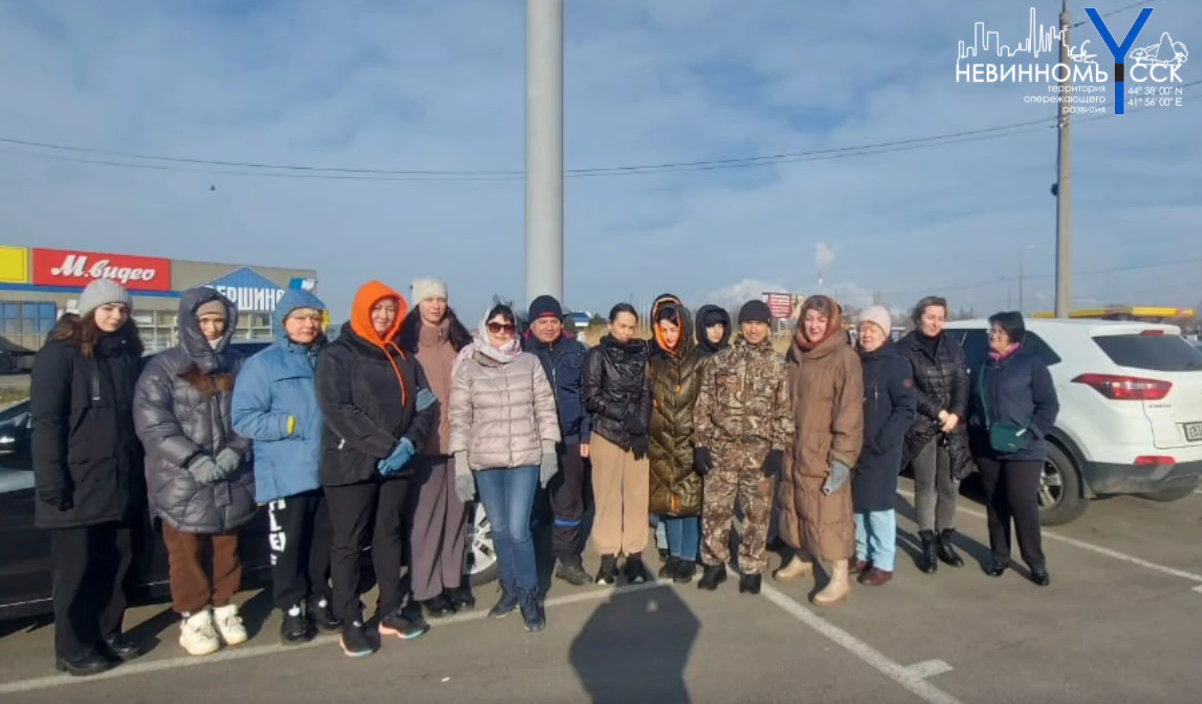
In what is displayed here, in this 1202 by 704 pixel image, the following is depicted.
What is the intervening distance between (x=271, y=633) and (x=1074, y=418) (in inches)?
247

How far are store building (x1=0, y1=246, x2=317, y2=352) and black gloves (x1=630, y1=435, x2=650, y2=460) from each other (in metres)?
23.3

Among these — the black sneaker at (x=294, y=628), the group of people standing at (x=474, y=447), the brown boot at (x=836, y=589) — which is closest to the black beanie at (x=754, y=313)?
the group of people standing at (x=474, y=447)

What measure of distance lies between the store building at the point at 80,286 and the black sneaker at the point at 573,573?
2296 centimetres

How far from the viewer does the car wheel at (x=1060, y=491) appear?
243 inches

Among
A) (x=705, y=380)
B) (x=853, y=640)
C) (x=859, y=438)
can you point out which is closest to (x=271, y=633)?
(x=705, y=380)

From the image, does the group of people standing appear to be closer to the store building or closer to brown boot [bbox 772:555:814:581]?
brown boot [bbox 772:555:814:581]

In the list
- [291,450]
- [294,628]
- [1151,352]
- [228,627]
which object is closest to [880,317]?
[1151,352]

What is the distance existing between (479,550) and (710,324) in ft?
7.22

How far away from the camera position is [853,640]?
13.2 feet

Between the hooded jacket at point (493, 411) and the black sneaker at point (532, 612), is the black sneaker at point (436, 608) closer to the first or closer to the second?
the black sneaker at point (532, 612)

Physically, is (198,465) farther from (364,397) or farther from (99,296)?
(99,296)

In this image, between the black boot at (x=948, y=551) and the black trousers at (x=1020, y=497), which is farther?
the black boot at (x=948, y=551)

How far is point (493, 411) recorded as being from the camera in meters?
4.11

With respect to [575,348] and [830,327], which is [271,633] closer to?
[575,348]
